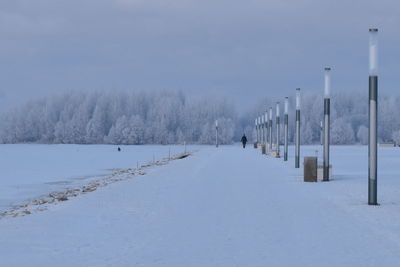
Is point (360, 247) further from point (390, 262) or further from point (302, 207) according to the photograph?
point (302, 207)

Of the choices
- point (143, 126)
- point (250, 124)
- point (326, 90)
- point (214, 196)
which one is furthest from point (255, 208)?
point (250, 124)

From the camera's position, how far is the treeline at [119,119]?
150 meters

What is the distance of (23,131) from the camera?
6378 inches

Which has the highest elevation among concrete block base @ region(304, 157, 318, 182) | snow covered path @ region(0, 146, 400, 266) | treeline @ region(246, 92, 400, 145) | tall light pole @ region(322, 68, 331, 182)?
treeline @ region(246, 92, 400, 145)

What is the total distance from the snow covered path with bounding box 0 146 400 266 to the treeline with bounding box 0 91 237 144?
133 meters

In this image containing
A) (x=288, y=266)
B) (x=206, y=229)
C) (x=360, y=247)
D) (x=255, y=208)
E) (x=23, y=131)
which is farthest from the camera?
(x=23, y=131)

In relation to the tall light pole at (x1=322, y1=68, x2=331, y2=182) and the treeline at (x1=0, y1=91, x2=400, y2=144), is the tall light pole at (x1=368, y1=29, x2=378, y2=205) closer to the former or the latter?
the tall light pole at (x1=322, y1=68, x2=331, y2=182)

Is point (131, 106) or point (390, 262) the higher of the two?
point (131, 106)

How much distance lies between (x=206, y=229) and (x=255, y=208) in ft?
9.22

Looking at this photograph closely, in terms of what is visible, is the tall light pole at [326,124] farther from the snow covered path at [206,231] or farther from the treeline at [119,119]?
the treeline at [119,119]

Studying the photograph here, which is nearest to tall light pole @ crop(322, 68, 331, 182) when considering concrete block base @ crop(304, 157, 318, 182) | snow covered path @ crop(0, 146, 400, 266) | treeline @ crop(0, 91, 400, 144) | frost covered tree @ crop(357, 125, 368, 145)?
concrete block base @ crop(304, 157, 318, 182)

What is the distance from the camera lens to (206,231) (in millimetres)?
9547

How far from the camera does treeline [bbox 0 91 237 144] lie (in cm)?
15025

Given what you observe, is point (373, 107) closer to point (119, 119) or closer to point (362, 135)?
point (119, 119)
